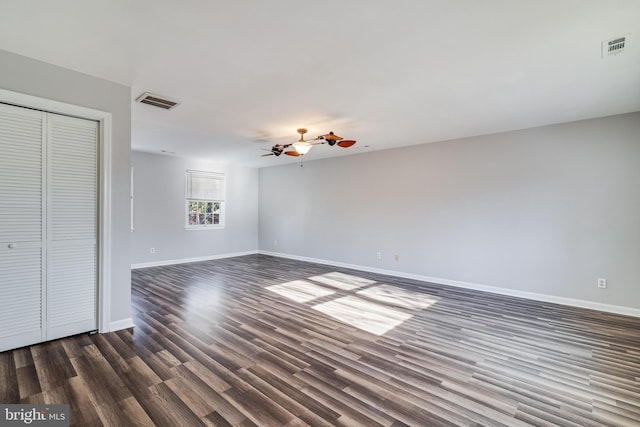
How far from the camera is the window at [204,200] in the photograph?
7246 millimetres

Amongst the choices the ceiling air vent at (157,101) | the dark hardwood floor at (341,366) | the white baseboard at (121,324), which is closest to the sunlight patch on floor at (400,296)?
the dark hardwood floor at (341,366)

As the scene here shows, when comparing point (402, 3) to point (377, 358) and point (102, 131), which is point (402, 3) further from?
point (102, 131)

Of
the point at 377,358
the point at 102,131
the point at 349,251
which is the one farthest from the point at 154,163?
the point at 377,358

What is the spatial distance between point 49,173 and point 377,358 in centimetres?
357

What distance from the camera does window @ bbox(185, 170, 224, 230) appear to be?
725cm

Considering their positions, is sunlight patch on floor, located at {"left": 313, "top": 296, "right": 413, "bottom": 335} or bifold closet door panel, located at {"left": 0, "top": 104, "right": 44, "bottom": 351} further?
sunlight patch on floor, located at {"left": 313, "top": 296, "right": 413, "bottom": 335}

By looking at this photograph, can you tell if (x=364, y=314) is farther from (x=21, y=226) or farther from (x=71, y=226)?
(x=21, y=226)

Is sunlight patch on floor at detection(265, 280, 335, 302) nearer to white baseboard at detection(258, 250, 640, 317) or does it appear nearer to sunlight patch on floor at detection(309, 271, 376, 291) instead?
→ sunlight patch on floor at detection(309, 271, 376, 291)

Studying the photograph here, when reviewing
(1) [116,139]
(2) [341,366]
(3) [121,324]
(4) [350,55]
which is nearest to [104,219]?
(1) [116,139]

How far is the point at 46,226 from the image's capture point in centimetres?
275

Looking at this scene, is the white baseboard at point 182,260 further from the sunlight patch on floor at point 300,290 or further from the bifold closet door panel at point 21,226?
the bifold closet door panel at point 21,226

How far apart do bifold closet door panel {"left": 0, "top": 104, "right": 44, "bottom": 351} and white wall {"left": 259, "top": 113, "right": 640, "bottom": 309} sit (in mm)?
4304

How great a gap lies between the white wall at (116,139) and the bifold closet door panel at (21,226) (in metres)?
0.37

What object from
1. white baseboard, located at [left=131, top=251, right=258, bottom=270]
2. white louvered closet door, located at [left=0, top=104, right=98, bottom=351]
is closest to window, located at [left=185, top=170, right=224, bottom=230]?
white baseboard, located at [left=131, top=251, right=258, bottom=270]
